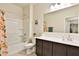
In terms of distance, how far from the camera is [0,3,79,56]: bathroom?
2.07 metres

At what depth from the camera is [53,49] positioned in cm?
204

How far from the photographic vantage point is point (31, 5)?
2.08 meters

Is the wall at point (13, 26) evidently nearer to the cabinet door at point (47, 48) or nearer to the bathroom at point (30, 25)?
the bathroom at point (30, 25)

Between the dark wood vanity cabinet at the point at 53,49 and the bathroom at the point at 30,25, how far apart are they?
6cm

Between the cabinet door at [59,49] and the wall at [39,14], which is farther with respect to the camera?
the wall at [39,14]

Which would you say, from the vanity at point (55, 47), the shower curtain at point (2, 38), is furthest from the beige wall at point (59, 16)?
the shower curtain at point (2, 38)

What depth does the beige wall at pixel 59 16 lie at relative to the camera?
1932 mm

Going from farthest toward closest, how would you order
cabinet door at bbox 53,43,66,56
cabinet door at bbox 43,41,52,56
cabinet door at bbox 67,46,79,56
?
cabinet door at bbox 43,41,52,56, cabinet door at bbox 53,43,66,56, cabinet door at bbox 67,46,79,56

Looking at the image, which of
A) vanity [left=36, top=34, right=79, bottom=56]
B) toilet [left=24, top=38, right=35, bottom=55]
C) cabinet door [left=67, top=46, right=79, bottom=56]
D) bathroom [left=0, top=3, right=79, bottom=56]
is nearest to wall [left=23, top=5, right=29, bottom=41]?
bathroom [left=0, top=3, right=79, bottom=56]

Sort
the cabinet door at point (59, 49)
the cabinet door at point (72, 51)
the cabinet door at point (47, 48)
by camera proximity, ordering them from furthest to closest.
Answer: the cabinet door at point (47, 48), the cabinet door at point (59, 49), the cabinet door at point (72, 51)

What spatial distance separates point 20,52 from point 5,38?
406 millimetres

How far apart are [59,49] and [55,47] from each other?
0.09 meters

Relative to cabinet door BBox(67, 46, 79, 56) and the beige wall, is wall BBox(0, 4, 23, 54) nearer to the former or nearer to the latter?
the beige wall

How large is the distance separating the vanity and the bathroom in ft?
0.10
